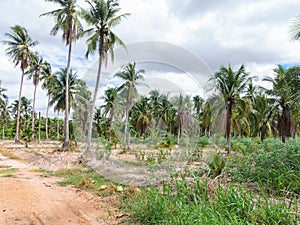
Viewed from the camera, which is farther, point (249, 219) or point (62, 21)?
point (62, 21)

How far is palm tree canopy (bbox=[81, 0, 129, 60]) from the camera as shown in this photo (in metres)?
15.5

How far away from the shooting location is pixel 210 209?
12.0 ft

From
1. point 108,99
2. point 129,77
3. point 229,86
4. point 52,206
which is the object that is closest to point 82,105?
point 108,99

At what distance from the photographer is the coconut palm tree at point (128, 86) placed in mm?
16184

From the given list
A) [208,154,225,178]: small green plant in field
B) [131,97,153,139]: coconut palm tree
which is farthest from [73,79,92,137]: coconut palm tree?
[208,154,225,178]: small green plant in field

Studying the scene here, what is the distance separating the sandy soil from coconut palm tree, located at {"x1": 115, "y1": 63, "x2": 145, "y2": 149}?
890 cm

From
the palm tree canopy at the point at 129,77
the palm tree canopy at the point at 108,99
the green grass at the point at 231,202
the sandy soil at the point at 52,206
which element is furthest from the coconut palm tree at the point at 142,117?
the green grass at the point at 231,202

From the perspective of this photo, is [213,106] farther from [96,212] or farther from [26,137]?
[26,137]

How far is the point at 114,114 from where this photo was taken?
17.6 m

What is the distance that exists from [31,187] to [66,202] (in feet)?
6.58

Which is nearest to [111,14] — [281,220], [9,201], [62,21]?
[62,21]

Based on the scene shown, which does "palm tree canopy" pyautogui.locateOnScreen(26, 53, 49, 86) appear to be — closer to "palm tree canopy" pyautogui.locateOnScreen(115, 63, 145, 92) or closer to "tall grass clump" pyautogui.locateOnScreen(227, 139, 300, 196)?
"palm tree canopy" pyautogui.locateOnScreen(115, 63, 145, 92)

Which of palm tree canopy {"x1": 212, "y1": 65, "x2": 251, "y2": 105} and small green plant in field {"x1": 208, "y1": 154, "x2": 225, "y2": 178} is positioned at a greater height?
palm tree canopy {"x1": 212, "y1": 65, "x2": 251, "y2": 105}

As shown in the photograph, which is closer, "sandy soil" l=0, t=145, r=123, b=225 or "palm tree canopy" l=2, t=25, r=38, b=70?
"sandy soil" l=0, t=145, r=123, b=225
